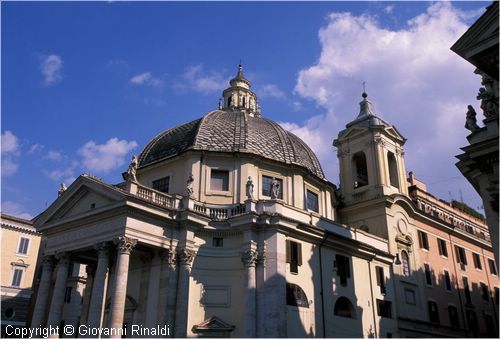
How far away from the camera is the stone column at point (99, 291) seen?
974 inches

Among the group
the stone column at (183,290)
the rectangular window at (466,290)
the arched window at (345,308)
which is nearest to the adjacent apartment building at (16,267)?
the stone column at (183,290)

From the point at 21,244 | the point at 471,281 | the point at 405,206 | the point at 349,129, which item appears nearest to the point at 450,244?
the point at 471,281

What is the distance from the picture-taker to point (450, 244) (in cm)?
4381

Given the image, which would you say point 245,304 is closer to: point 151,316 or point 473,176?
point 151,316

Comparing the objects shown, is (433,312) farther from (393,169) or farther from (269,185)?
(269,185)

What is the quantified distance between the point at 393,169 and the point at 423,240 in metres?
6.47

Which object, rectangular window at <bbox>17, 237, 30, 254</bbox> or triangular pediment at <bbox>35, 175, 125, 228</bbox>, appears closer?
triangular pediment at <bbox>35, 175, 125, 228</bbox>

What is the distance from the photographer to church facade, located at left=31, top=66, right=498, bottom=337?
26594 mm

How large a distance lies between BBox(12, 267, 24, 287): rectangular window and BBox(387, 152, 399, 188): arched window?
34.8m

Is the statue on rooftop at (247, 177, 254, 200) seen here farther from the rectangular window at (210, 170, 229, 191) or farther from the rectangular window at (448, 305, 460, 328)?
the rectangular window at (448, 305, 460, 328)

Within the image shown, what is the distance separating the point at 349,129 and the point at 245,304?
21.3 meters

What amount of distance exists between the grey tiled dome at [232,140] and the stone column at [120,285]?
8.73 meters

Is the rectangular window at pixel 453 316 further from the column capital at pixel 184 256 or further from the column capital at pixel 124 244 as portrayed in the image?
the column capital at pixel 124 244

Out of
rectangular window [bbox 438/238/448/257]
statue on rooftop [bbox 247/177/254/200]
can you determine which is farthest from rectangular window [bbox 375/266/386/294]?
statue on rooftop [bbox 247/177/254/200]
